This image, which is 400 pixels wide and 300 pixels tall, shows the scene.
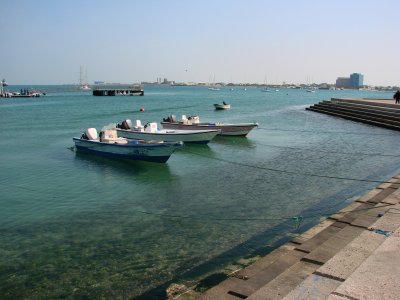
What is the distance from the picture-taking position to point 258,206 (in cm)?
1257

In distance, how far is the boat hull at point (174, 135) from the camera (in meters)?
24.2

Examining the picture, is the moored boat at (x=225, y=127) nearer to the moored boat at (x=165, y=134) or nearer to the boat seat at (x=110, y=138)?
the moored boat at (x=165, y=134)

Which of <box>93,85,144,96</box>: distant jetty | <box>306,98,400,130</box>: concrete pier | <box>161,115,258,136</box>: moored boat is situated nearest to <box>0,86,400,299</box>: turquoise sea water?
<box>161,115,258,136</box>: moored boat

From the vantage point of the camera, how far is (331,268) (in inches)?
241

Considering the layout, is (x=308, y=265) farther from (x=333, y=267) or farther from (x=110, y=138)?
(x=110, y=138)

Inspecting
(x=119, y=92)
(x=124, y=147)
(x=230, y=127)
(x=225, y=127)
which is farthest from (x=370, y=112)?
(x=119, y=92)

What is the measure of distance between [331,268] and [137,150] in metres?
15.1

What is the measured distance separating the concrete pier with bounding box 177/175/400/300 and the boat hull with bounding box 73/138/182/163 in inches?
450

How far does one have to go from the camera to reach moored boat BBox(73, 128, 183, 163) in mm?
19484

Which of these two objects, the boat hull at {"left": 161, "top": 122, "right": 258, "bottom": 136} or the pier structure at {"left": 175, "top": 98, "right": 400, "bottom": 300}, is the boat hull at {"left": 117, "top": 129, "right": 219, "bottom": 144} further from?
the pier structure at {"left": 175, "top": 98, "right": 400, "bottom": 300}

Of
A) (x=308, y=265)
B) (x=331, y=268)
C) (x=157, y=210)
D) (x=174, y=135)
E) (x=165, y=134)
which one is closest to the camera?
(x=331, y=268)

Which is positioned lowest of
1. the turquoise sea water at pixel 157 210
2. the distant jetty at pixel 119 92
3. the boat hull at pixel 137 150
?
the turquoise sea water at pixel 157 210

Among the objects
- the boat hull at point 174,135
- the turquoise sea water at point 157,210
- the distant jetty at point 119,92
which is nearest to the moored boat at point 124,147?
the turquoise sea water at point 157,210

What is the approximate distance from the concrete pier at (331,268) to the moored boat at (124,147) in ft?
37.6
